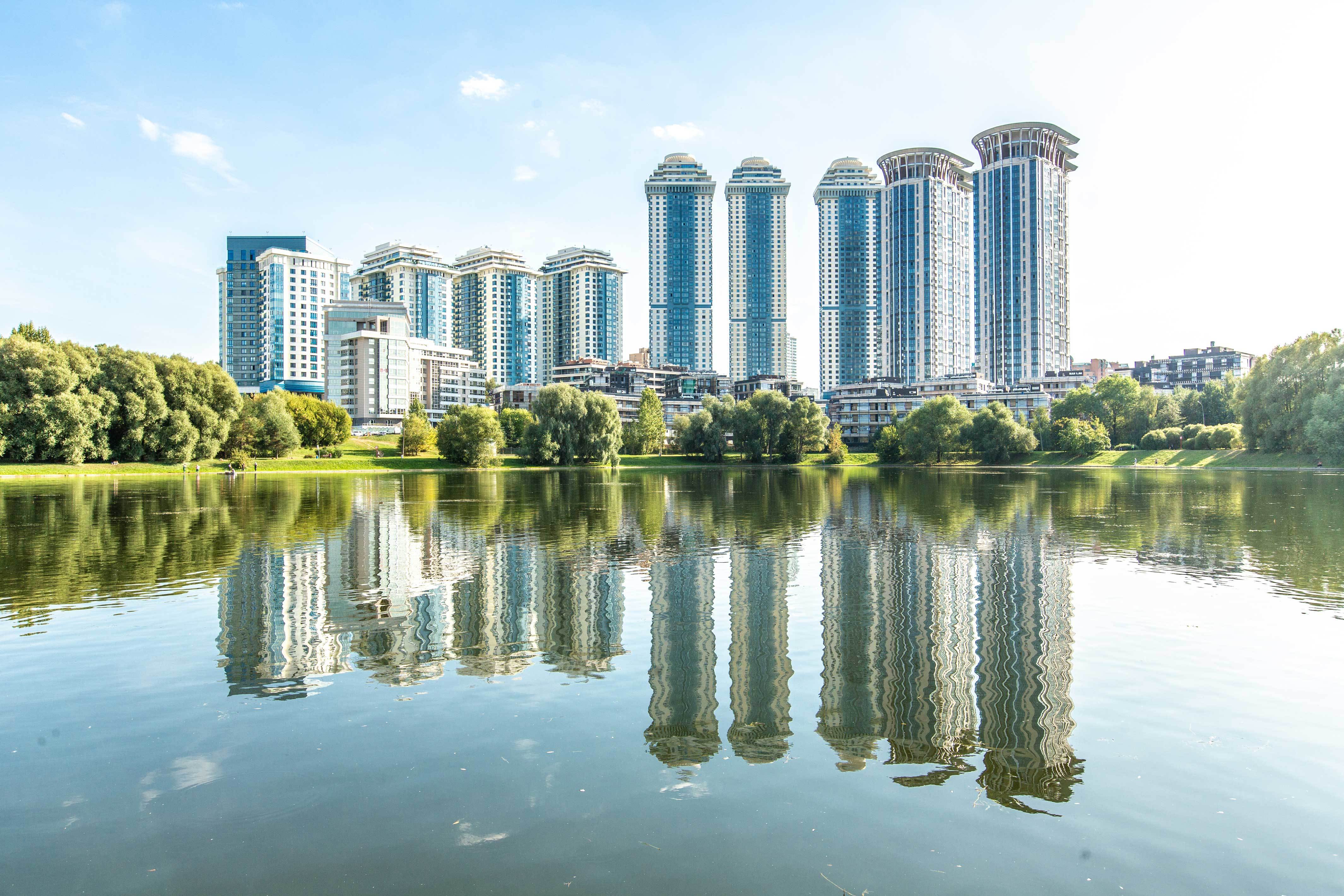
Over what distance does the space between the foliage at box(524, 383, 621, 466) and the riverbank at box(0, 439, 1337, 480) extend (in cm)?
528

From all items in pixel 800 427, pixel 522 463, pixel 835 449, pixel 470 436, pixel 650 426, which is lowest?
pixel 522 463

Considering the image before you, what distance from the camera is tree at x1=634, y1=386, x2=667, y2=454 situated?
449 ft

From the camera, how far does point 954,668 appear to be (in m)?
12.5

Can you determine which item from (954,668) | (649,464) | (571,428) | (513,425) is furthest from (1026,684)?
(513,425)

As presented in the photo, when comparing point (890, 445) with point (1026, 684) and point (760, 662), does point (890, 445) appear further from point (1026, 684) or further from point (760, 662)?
point (1026, 684)

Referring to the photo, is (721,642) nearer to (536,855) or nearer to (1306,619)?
(536,855)

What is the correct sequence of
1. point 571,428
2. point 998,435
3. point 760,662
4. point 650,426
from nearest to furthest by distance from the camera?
point 760,662 < point 571,428 < point 998,435 < point 650,426

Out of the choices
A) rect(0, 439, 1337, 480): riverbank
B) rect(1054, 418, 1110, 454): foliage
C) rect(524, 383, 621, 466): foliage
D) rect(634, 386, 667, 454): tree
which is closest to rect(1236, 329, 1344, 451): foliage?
rect(0, 439, 1337, 480): riverbank

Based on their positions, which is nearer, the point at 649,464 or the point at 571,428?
the point at 571,428

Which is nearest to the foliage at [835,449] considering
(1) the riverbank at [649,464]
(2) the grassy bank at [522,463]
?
(2) the grassy bank at [522,463]

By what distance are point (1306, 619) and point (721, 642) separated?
37.6 ft

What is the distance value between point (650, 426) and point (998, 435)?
182ft

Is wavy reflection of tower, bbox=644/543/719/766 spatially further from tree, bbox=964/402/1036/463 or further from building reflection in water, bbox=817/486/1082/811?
tree, bbox=964/402/1036/463

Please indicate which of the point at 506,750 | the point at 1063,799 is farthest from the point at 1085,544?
the point at 506,750
